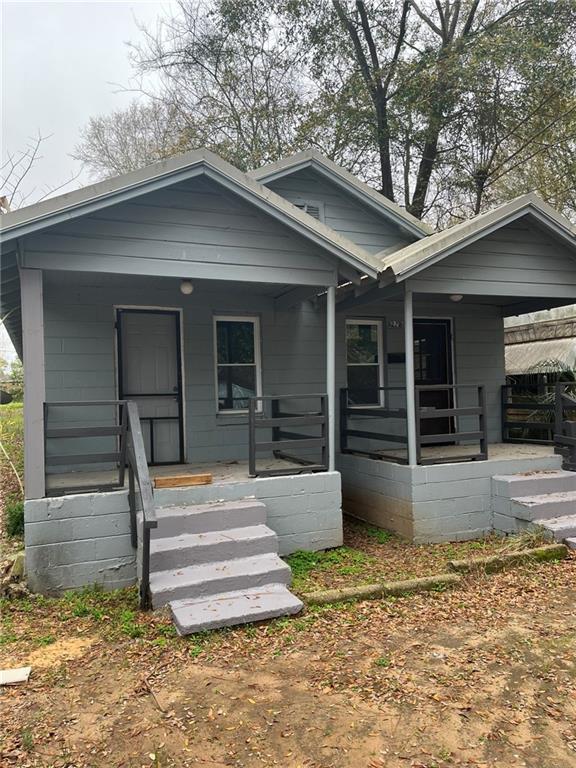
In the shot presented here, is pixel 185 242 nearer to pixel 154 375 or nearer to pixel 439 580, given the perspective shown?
pixel 154 375

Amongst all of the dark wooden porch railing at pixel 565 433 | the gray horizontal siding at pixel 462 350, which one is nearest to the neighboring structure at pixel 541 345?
the gray horizontal siding at pixel 462 350

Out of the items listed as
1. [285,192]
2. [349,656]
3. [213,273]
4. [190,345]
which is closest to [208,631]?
[349,656]

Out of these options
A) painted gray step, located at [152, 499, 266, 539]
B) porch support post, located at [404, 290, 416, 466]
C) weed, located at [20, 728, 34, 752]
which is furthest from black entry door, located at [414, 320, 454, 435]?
weed, located at [20, 728, 34, 752]

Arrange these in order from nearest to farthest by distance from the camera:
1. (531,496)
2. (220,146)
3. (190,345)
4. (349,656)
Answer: (349,656)
(531,496)
(190,345)
(220,146)

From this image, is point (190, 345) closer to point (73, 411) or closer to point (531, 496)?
point (73, 411)

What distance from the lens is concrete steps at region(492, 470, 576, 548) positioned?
6.18 m

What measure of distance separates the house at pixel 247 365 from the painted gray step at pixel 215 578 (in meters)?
0.02

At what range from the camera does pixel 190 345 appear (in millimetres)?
7465

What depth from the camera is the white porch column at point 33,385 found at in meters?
4.96

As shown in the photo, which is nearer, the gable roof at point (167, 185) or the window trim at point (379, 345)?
the gable roof at point (167, 185)

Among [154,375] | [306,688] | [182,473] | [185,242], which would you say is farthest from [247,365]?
[306,688]

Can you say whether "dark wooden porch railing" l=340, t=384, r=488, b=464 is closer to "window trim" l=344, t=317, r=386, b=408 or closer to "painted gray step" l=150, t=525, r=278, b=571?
"window trim" l=344, t=317, r=386, b=408

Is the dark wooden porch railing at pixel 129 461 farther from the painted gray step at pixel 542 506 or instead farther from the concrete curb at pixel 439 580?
the painted gray step at pixel 542 506

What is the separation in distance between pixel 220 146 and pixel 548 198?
915 cm
